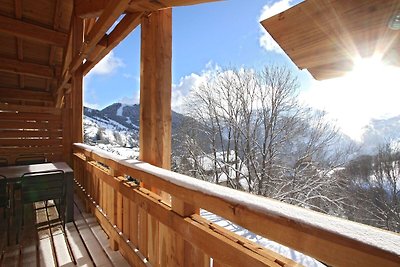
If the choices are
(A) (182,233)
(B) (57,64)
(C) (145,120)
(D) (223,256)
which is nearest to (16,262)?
(C) (145,120)

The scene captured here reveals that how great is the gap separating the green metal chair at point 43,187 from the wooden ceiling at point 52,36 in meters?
1.66

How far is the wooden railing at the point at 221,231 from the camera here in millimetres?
580

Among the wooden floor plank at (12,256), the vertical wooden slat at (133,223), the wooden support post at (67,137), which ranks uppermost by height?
the wooden support post at (67,137)

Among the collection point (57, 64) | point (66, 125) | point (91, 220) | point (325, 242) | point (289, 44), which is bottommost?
point (91, 220)

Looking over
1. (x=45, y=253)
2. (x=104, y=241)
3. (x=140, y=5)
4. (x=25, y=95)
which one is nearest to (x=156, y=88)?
(x=140, y=5)

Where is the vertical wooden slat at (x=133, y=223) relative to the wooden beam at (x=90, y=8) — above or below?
below

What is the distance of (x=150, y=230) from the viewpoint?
1.66 metres

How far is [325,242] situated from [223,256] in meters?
0.43

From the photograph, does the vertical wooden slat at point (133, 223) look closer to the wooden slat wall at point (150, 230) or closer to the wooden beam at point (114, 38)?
the wooden slat wall at point (150, 230)

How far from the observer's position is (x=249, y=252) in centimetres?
83

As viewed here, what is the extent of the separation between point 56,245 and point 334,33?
2752 mm

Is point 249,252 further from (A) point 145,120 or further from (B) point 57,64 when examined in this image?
(B) point 57,64

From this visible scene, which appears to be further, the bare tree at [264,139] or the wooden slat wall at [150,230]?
the bare tree at [264,139]

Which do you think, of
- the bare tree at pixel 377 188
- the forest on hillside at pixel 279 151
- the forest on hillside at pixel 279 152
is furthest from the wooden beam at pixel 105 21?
the bare tree at pixel 377 188
